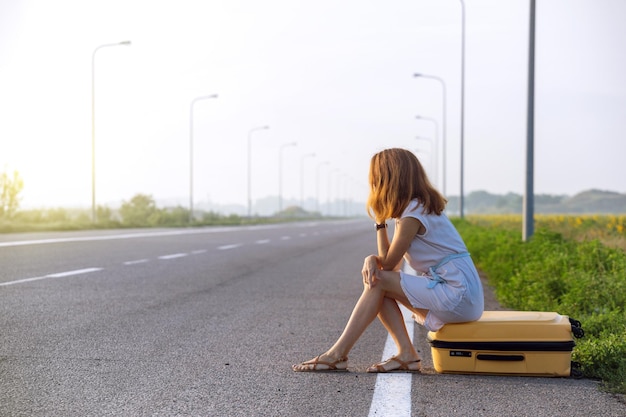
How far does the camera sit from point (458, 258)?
18.2 feet

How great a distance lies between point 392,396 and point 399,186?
4.85ft

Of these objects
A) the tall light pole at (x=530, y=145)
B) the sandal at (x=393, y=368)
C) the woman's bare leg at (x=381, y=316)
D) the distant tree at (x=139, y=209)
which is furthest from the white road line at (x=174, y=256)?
the distant tree at (x=139, y=209)

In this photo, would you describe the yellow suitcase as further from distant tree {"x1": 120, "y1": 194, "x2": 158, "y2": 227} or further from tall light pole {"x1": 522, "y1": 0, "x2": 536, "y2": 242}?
distant tree {"x1": 120, "y1": 194, "x2": 158, "y2": 227}

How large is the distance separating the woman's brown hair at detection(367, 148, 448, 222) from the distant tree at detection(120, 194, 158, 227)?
5126 centimetres

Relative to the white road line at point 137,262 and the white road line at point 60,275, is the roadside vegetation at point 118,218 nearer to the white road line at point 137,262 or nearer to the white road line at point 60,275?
the white road line at point 137,262

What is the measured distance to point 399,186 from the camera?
18.2 feet

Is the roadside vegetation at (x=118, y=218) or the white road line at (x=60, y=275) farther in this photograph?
the roadside vegetation at (x=118, y=218)

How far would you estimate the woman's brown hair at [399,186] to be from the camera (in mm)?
5535

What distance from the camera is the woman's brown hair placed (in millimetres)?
5535

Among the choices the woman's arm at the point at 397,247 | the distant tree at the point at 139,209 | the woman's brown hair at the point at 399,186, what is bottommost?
the distant tree at the point at 139,209

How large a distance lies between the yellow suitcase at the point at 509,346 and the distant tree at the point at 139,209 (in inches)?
2032

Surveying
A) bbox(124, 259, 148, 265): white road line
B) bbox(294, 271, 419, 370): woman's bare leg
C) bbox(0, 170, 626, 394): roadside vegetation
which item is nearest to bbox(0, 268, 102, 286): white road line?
bbox(124, 259, 148, 265): white road line

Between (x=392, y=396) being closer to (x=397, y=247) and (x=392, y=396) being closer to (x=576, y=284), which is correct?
(x=397, y=247)

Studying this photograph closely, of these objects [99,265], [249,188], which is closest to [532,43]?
[99,265]
